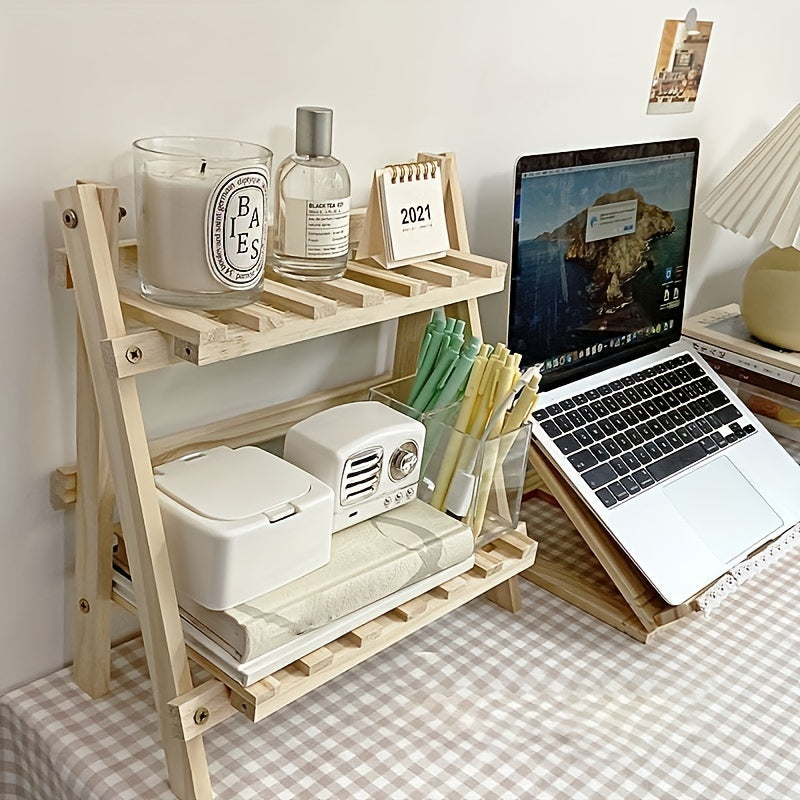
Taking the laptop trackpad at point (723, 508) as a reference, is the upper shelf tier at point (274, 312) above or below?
above

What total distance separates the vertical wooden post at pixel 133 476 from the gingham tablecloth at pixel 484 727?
6cm

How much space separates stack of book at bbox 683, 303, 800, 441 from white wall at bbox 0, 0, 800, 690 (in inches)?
14.2

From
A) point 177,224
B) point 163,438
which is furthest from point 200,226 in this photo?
point 163,438

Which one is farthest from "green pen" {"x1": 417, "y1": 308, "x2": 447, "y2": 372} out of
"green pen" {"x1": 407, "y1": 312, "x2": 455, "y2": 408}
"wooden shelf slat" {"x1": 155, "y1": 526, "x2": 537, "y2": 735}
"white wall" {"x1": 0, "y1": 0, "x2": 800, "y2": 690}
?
"wooden shelf slat" {"x1": 155, "y1": 526, "x2": 537, "y2": 735}

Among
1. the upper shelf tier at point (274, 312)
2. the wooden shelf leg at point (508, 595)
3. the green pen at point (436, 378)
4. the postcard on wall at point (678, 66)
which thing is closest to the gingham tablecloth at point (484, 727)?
the wooden shelf leg at point (508, 595)

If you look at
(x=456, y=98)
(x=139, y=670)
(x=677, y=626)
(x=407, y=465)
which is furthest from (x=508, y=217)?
(x=139, y=670)

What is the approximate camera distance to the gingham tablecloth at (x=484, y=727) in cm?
83

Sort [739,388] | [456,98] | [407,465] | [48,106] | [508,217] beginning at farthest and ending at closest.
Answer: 1. [739,388]
2. [508,217]
3. [456,98]
4. [407,465]
5. [48,106]

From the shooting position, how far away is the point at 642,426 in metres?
1.20

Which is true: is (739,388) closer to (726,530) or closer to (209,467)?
(726,530)

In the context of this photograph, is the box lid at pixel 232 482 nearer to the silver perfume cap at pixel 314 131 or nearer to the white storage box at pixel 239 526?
the white storage box at pixel 239 526

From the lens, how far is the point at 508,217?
1175 millimetres

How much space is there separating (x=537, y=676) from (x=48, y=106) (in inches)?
27.4

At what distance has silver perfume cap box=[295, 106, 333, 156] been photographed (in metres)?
0.81
